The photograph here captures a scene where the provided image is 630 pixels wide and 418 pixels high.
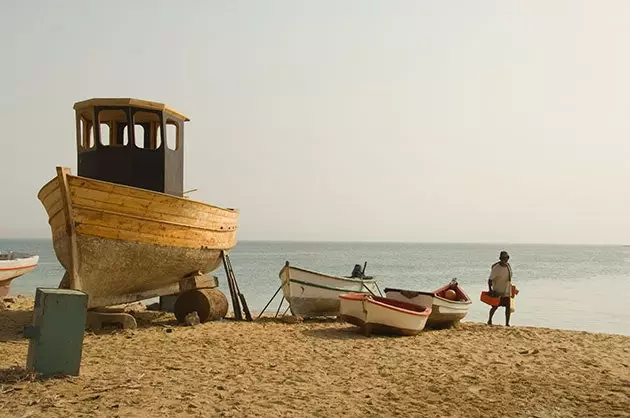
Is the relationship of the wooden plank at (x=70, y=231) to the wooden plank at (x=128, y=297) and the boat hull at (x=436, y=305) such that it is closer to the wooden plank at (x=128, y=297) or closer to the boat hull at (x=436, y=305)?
the wooden plank at (x=128, y=297)

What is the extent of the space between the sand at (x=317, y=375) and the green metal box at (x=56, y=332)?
20cm

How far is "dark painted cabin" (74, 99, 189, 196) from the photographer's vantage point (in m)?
12.5

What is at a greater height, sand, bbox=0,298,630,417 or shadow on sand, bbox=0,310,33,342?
shadow on sand, bbox=0,310,33,342

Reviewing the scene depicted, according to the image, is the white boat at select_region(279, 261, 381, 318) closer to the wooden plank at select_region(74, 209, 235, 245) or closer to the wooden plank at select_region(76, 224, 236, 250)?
the wooden plank at select_region(76, 224, 236, 250)

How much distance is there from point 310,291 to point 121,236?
5540 mm

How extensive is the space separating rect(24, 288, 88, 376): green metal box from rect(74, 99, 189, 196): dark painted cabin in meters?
5.59

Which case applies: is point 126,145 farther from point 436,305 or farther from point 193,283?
point 436,305

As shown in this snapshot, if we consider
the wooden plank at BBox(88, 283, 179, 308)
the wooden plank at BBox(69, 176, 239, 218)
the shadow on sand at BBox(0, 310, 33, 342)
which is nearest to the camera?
the wooden plank at BBox(69, 176, 239, 218)

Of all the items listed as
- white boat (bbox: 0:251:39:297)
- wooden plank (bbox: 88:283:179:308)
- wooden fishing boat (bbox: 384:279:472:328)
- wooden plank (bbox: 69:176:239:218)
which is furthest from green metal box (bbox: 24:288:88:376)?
white boat (bbox: 0:251:39:297)

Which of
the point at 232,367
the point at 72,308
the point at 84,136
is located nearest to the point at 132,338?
the point at 232,367

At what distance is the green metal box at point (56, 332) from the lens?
7.21m

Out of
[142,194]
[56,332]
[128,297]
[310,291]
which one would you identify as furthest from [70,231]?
[310,291]

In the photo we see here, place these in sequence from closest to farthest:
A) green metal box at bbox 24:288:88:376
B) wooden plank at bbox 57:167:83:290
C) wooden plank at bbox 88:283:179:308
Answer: green metal box at bbox 24:288:88:376
wooden plank at bbox 57:167:83:290
wooden plank at bbox 88:283:179:308

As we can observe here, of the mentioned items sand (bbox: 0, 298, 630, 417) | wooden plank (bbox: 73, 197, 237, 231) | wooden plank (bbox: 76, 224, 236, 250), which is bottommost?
sand (bbox: 0, 298, 630, 417)
